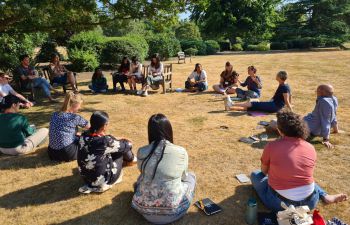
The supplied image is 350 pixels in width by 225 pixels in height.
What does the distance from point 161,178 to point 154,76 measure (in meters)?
8.40

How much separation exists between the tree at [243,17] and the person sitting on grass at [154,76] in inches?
1204

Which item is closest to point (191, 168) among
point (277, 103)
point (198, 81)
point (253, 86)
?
point (277, 103)

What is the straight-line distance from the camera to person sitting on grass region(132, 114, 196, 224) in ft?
12.2

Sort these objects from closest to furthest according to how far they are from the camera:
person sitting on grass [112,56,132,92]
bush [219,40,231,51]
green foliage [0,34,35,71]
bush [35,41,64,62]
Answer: person sitting on grass [112,56,132,92], green foliage [0,34,35,71], bush [35,41,64,62], bush [219,40,231,51]

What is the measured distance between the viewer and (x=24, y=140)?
6.17 m

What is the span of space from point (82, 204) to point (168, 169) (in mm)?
1735

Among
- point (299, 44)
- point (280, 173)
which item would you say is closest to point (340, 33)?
point (299, 44)

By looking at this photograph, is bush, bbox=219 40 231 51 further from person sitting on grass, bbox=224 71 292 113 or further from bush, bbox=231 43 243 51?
person sitting on grass, bbox=224 71 292 113

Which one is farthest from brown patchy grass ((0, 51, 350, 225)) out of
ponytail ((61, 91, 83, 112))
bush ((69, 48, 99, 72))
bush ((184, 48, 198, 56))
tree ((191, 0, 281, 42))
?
tree ((191, 0, 281, 42))

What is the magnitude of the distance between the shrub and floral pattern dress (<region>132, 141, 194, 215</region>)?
16.7 meters

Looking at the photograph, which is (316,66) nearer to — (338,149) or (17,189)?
(338,149)

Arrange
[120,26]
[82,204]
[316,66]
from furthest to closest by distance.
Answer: [316,66] → [120,26] → [82,204]

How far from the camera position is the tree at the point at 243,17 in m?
40.2

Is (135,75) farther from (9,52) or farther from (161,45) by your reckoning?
(161,45)
